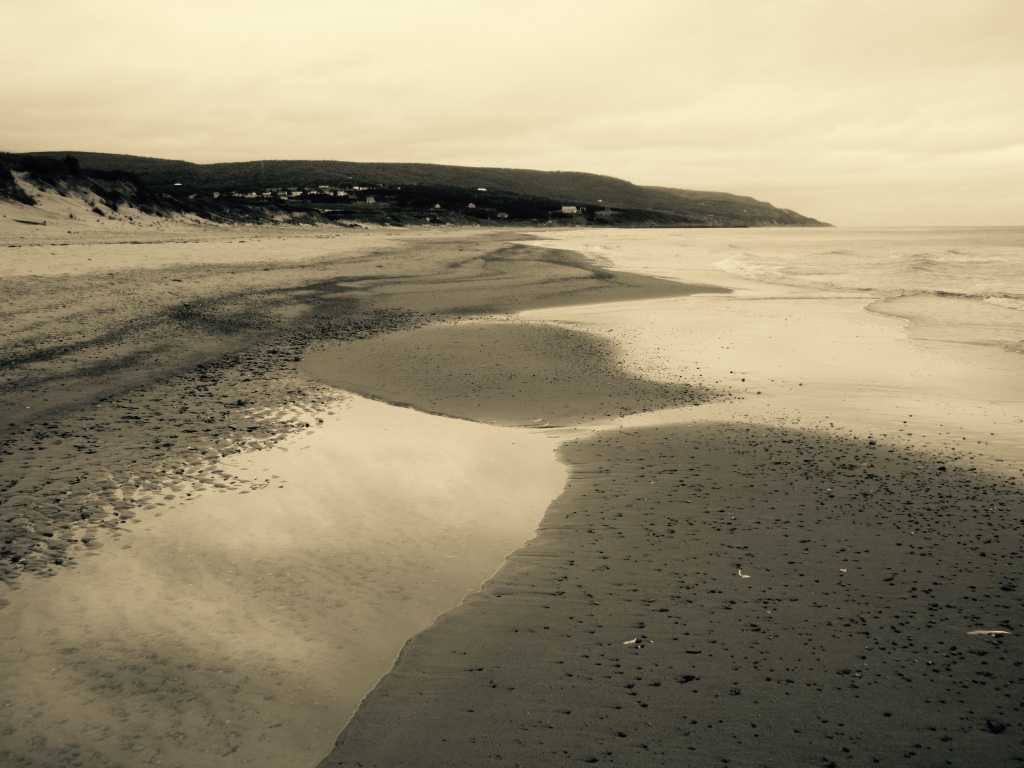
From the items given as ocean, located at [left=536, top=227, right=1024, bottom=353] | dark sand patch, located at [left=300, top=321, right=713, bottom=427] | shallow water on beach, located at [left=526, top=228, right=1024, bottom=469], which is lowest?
dark sand patch, located at [left=300, top=321, right=713, bottom=427]

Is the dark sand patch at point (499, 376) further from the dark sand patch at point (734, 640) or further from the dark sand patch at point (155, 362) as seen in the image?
the dark sand patch at point (734, 640)

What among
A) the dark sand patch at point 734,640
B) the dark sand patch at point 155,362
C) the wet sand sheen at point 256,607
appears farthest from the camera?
the dark sand patch at point 155,362

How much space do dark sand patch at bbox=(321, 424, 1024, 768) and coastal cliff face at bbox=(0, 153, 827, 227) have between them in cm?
3761

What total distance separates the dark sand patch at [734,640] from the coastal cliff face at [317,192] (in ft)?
123

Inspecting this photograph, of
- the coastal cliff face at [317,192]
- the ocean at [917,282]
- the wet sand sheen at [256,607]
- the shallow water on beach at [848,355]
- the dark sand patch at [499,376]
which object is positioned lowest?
the wet sand sheen at [256,607]

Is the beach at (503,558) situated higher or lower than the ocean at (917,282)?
lower

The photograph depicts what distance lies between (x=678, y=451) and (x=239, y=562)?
452cm

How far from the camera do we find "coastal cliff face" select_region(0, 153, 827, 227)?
40.2 metres

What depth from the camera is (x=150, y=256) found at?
25.2 metres

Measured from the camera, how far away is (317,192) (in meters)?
111

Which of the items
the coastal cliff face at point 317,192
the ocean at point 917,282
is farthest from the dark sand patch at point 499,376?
the coastal cliff face at point 317,192

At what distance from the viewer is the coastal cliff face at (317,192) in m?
40.2

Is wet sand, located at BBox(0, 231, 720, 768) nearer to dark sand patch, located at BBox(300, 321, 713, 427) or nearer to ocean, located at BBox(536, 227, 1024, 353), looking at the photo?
dark sand patch, located at BBox(300, 321, 713, 427)

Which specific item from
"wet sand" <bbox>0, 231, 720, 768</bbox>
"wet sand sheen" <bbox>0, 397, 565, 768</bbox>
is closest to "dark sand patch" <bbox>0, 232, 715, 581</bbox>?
"wet sand" <bbox>0, 231, 720, 768</bbox>
